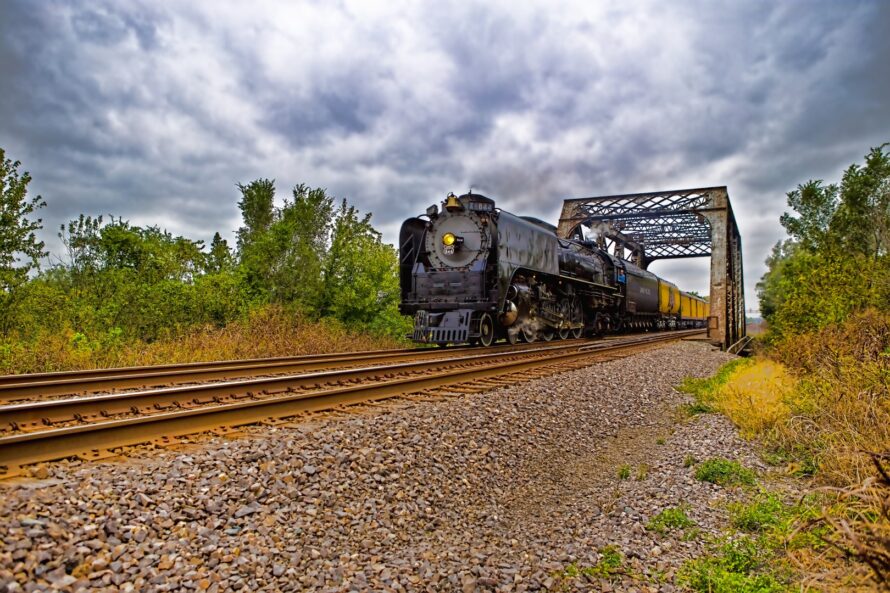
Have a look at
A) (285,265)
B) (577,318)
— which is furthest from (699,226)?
(285,265)

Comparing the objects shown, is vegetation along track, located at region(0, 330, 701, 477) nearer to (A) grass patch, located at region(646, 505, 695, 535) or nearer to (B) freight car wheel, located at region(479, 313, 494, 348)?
(A) grass patch, located at region(646, 505, 695, 535)

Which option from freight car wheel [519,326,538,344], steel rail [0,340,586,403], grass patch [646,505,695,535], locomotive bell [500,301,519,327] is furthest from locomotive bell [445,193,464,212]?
grass patch [646,505,695,535]

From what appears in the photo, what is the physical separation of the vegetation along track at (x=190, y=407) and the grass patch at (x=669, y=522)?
9.83 ft

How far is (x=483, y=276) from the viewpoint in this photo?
12.1 meters

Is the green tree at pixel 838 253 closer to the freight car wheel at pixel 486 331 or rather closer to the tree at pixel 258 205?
the freight car wheel at pixel 486 331

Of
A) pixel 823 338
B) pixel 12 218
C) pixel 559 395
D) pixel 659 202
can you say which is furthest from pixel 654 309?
pixel 12 218

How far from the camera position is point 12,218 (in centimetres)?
882

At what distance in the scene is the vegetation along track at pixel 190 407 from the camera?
11.2 ft

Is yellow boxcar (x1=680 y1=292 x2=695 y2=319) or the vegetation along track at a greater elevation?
yellow boxcar (x1=680 y1=292 x2=695 y2=319)

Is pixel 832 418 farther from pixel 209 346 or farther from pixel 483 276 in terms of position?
pixel 209 346

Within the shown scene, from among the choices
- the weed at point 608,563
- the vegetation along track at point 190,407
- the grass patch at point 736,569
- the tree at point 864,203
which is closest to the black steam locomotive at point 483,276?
the vegetation along track at point 190,407

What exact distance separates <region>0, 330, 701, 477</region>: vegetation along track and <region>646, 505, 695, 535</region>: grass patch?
9.83ft

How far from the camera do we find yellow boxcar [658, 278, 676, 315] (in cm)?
2758

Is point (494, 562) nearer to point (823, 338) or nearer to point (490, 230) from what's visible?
point (823, 338)
